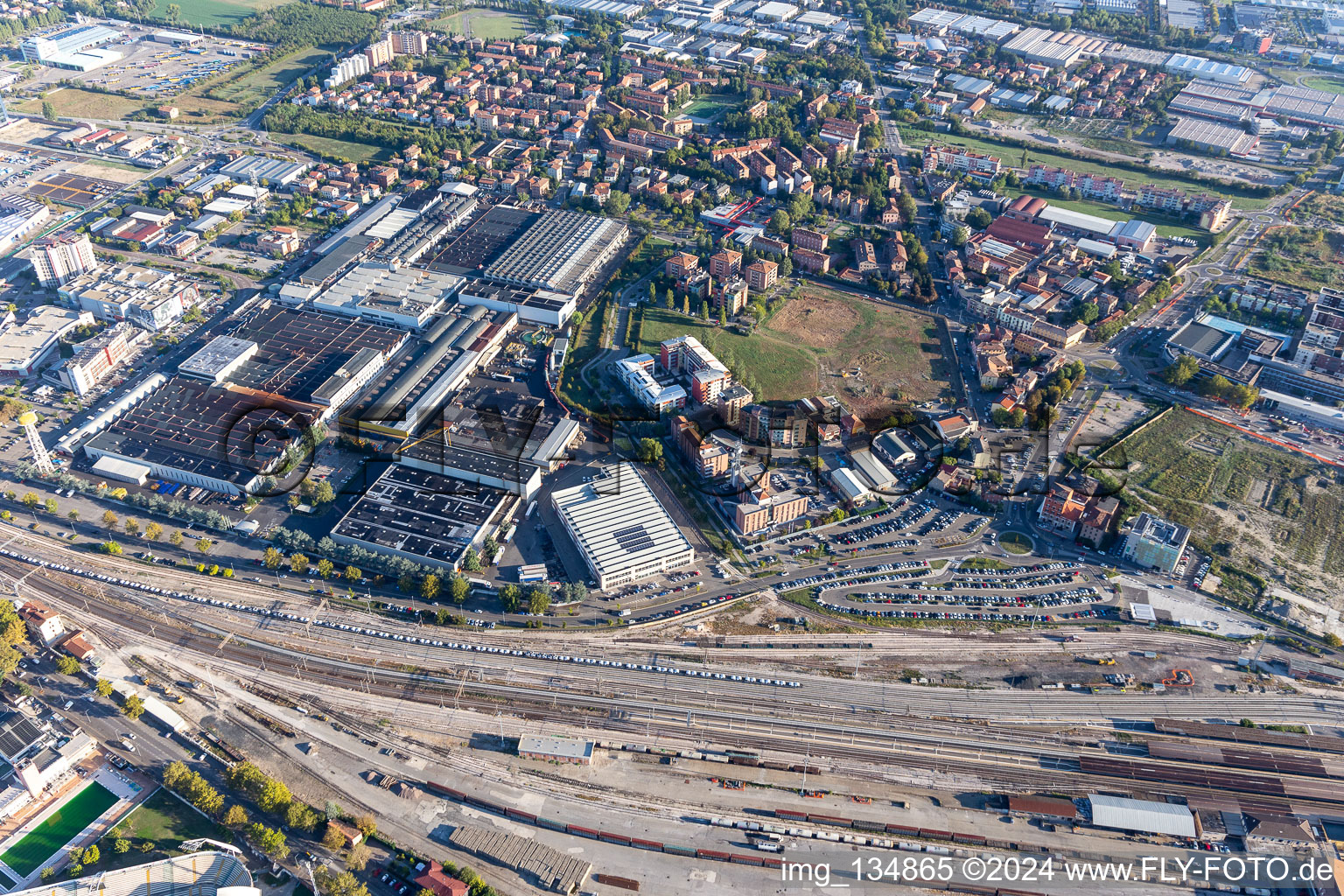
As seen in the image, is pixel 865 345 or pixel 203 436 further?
pixel 865 345

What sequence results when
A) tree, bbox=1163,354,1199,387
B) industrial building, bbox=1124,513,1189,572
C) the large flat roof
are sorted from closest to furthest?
the large flat roof < industrial building, bbox=1124,513,1189,572 < tree, bbox=1163,354,1199,387

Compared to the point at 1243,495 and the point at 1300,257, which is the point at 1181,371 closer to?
the point at 1243,495

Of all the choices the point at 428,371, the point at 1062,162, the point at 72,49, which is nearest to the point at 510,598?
the point at 428,371

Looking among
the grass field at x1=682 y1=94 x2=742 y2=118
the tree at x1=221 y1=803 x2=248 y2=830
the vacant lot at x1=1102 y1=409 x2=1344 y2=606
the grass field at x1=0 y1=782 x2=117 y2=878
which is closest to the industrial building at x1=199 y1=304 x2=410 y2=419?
the grass field at x1=0 y1=782 x2=117 y2=878

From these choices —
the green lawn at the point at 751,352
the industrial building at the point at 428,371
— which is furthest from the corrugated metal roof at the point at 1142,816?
the industrial building at the point at 428,371

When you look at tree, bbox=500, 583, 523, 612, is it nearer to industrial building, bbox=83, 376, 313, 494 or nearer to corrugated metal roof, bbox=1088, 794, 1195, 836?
industrial building, bbox=83, 376, 313, 494

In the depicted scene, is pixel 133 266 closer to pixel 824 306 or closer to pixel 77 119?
pixel 77 119
